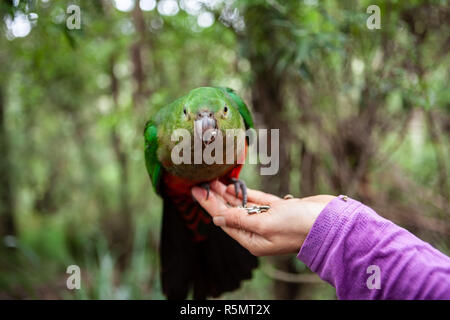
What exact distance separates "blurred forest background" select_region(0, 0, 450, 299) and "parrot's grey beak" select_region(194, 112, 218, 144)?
1025 mm

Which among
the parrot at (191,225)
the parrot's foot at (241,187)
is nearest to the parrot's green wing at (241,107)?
the parrot at (191,225)

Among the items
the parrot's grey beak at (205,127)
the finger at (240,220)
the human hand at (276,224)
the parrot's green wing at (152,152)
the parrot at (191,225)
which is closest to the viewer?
the human hand at (276,224)

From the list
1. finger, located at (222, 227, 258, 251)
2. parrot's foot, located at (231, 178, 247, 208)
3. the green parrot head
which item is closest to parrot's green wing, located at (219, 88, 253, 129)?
the green parrot head

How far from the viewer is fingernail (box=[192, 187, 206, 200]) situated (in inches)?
97.9

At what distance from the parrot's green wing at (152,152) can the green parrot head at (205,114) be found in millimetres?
429

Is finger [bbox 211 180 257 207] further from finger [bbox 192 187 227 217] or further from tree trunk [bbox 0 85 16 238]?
tree trunk [bbox 0 85 16 238]

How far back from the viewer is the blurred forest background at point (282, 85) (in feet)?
9.27

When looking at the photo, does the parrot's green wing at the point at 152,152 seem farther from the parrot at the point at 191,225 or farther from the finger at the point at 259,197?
the finger at the point at 259,197

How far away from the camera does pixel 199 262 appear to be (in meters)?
2.71

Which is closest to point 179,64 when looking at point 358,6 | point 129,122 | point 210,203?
point 129,122

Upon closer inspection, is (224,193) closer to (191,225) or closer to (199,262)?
(191,225)

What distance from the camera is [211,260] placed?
2.66m

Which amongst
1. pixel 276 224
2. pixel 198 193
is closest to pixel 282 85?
pixel 198 193
